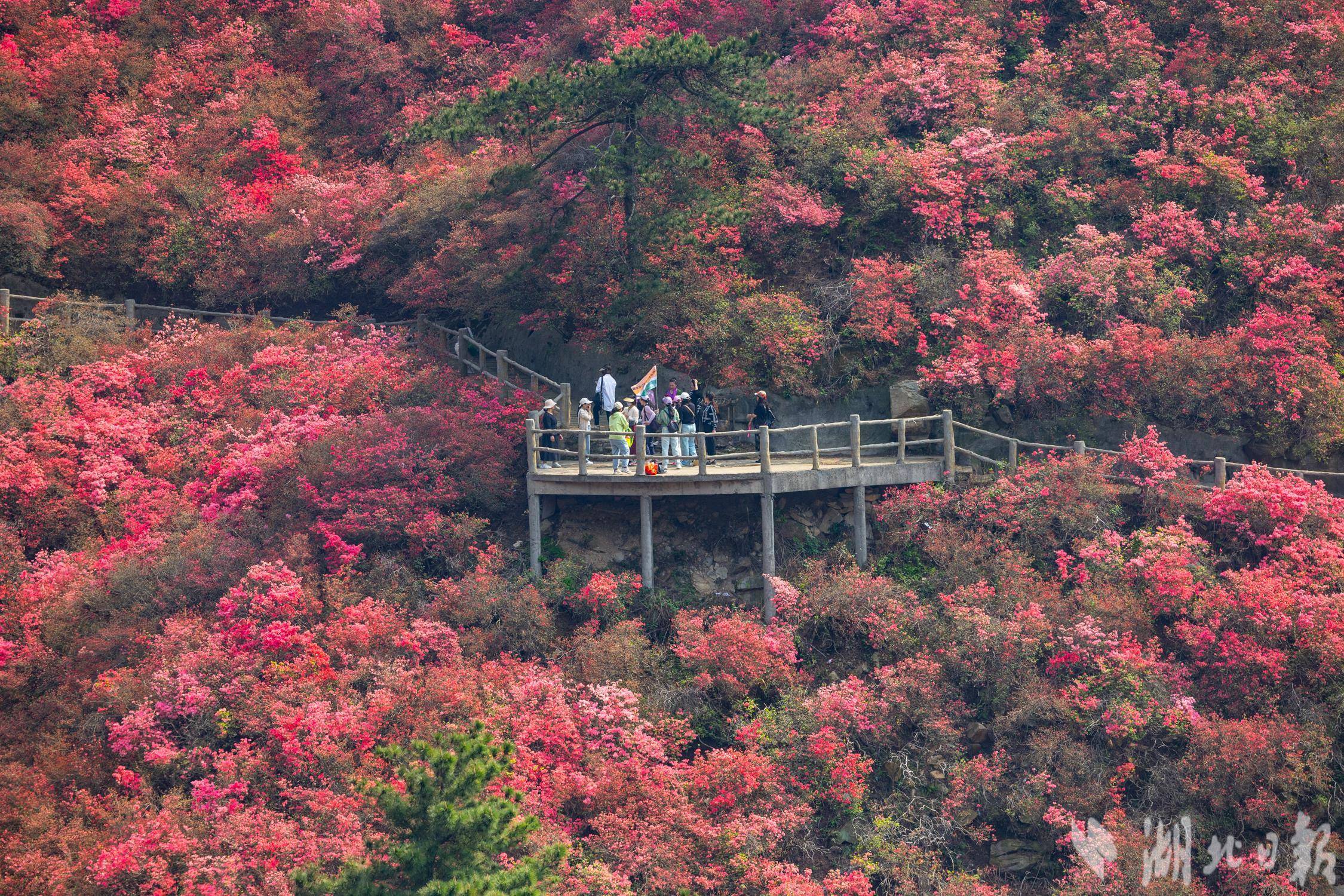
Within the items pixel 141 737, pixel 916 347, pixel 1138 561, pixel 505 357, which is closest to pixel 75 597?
pixel 141 737

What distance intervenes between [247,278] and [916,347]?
51.1 ft

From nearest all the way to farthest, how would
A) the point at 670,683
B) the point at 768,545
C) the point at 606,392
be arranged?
the point at 670,683
the point at 768,545
the point at 606,392

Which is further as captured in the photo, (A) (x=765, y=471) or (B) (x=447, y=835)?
(A) (x=765, y=471)

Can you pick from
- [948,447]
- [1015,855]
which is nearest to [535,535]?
[948,447]

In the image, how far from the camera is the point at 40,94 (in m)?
32.2

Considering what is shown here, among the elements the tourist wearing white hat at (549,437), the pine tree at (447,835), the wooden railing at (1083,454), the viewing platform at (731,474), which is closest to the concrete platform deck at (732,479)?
the viewing platform at (731,474)

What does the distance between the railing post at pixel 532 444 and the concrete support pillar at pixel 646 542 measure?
1.80m

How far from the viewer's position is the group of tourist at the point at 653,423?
67.9ft

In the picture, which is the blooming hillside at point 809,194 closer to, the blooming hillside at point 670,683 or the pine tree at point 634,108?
the pine tree at point 634,108

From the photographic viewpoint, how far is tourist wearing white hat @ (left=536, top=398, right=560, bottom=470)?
69.9 feet

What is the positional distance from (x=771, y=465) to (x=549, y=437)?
396 centimetres

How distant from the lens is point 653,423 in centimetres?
2194

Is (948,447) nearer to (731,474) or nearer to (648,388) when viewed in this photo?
(731,474)

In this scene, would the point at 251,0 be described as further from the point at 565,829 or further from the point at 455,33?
the point at 565,829
